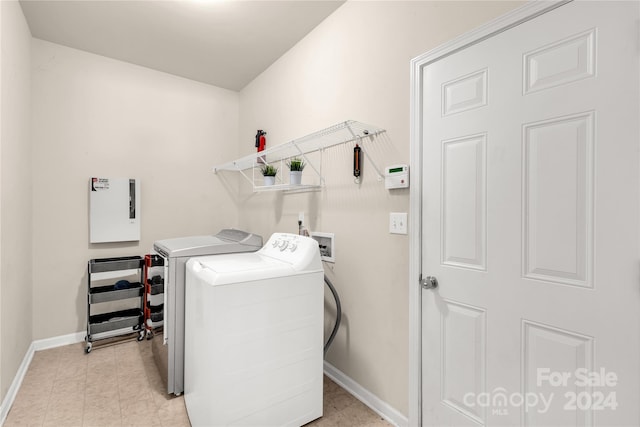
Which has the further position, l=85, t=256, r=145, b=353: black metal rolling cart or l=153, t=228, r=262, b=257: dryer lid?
l=85, t=256, r=145, b=353: black metal rolling cart

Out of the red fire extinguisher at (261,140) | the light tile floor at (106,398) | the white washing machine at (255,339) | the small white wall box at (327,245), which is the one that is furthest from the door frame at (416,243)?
the red fire extinguisher at (261,140)

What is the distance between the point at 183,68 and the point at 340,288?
107 inches

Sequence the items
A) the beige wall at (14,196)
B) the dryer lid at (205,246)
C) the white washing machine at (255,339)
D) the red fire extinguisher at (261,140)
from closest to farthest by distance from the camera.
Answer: the white washing machine at (255,339)
the beige wall at (14,196)
the dryer lid at (205,246)
the red fire extinguisher at (261,140)

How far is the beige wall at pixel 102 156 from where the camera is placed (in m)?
2.76

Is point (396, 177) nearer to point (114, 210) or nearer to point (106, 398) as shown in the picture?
point (106, 398)

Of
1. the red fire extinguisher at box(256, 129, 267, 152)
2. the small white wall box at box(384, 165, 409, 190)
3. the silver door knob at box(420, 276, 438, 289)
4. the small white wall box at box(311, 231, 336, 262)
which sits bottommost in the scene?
the silver door knob at box(420, 276, 438, 289)

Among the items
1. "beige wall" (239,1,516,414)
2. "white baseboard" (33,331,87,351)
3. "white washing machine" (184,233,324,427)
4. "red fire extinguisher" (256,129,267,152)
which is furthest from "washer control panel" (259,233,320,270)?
"white baseboard" (33,331,87,351)

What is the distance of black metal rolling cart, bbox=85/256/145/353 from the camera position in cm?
269

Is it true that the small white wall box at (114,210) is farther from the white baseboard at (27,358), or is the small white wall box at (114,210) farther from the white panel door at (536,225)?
the white panel door at (536,225)

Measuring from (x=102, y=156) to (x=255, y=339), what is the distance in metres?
2.53

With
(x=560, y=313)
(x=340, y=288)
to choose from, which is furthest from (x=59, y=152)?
(x=560, y=313)

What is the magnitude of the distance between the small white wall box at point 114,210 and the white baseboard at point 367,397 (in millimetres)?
2272

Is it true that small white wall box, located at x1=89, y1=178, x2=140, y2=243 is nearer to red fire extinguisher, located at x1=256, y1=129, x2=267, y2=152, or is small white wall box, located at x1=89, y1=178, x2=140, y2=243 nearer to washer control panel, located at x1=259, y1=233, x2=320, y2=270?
red fire extinguisher, located at x1=256, y1=129, x2=267, y2=152

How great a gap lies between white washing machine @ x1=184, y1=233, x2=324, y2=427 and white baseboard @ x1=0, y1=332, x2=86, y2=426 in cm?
104
